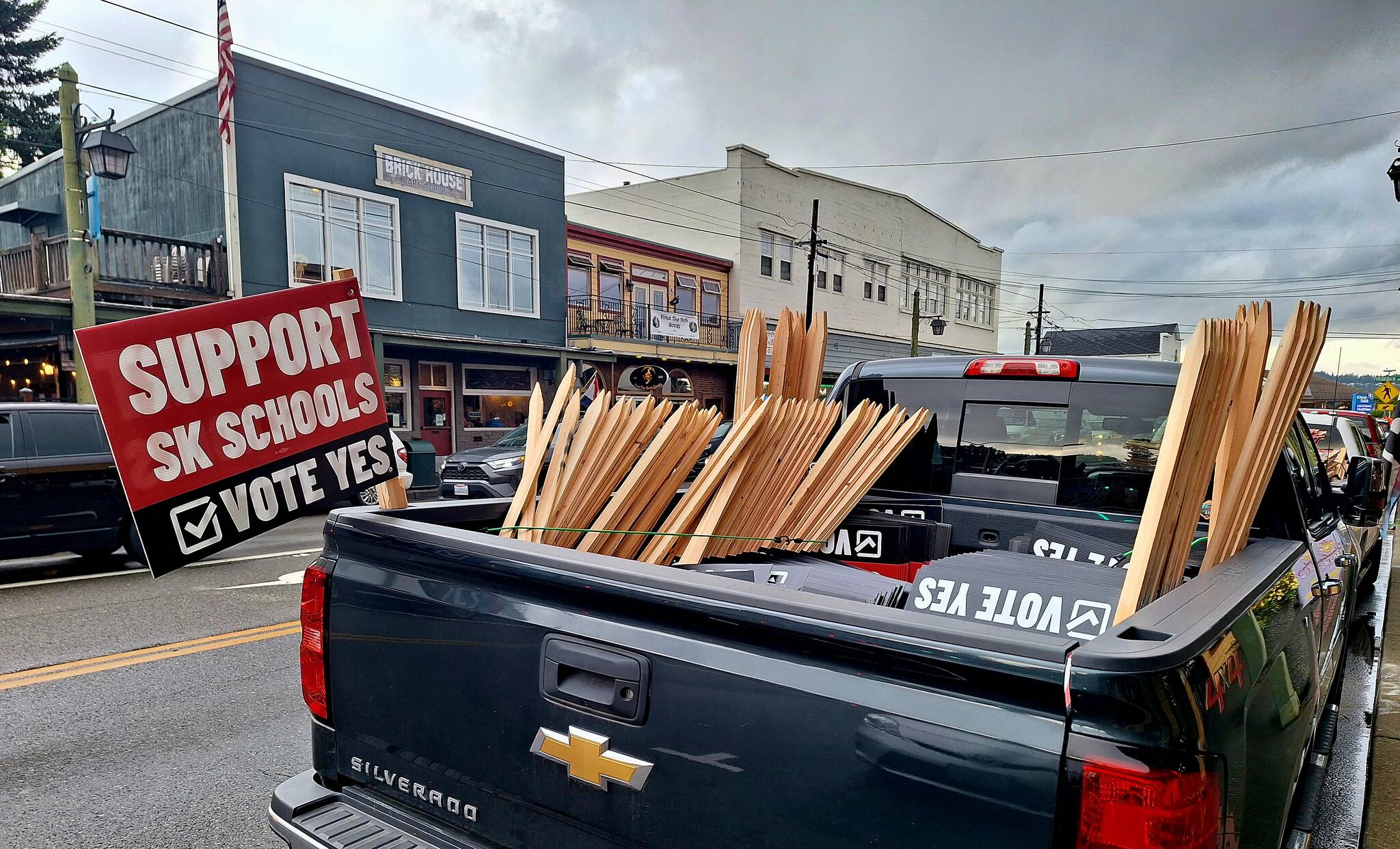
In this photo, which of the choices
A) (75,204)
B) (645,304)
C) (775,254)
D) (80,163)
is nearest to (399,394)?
(645,304)

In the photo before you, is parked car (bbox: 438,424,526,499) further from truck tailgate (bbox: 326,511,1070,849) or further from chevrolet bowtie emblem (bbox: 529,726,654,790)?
chevrolet bowtie emblem (bbox: 529,726,654,790)

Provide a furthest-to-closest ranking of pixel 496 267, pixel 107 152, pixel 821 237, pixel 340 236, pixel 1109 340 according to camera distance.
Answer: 1. pixel 1109 340
2. pixel 821 237
3. pixel 496 267
4. pixel 340 236
5. pixel 107 152

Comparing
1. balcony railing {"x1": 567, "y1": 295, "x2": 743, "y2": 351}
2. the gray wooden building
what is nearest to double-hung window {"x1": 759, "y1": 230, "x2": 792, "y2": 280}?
balcony railing {"x1": 567, "y1": 295, "x2": 743, "y2": 351}

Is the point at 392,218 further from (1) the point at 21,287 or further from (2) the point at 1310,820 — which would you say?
(2) the point at 1310,820

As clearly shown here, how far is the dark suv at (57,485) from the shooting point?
23.2 feet

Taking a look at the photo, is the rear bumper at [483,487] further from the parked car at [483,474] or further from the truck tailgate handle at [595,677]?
the truck tailgate handle at [595,677]

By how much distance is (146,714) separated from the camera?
4.16 meters

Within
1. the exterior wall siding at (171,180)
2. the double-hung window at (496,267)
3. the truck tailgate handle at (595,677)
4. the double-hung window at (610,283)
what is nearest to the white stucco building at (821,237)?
the double-hung window at (610,283)

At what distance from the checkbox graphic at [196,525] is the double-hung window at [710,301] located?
24043 mm

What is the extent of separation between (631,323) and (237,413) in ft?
70.6

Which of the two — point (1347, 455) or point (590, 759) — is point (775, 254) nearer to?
point (1347, 455)

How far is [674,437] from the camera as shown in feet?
8.87

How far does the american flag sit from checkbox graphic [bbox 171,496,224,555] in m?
15.9

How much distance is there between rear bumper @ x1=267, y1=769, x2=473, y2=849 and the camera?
1.90 metres
